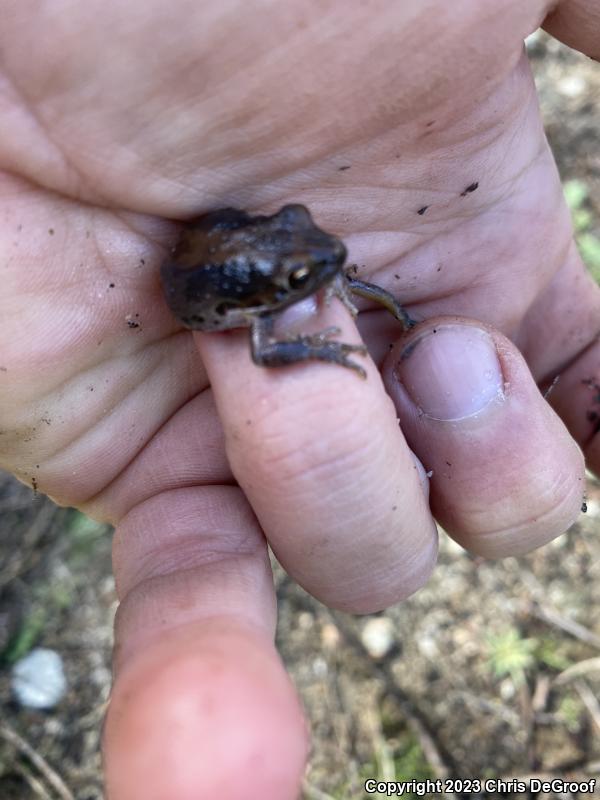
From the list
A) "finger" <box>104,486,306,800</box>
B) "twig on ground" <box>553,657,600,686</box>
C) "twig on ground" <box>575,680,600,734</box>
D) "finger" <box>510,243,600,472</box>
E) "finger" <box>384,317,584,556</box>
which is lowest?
"twig on ground" <box>575,680,600,734</box>

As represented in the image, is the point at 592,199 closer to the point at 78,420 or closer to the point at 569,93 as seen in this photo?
the point at 569,93

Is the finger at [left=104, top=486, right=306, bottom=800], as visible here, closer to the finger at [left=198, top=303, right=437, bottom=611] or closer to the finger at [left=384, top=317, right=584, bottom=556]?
the finger at [left=198, top=303, right=437, bottom=611]

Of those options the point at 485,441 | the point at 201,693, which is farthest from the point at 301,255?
the point at 201,693

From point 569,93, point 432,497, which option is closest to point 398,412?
point 432,497

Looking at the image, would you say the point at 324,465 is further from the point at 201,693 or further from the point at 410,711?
the point at 410,711

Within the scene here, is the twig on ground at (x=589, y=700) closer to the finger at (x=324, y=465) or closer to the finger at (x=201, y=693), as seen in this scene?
the finger at (x=324, y=465)

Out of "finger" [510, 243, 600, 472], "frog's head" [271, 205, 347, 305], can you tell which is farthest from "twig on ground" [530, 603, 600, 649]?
"frog's head" [271, 205, 347, 305]
